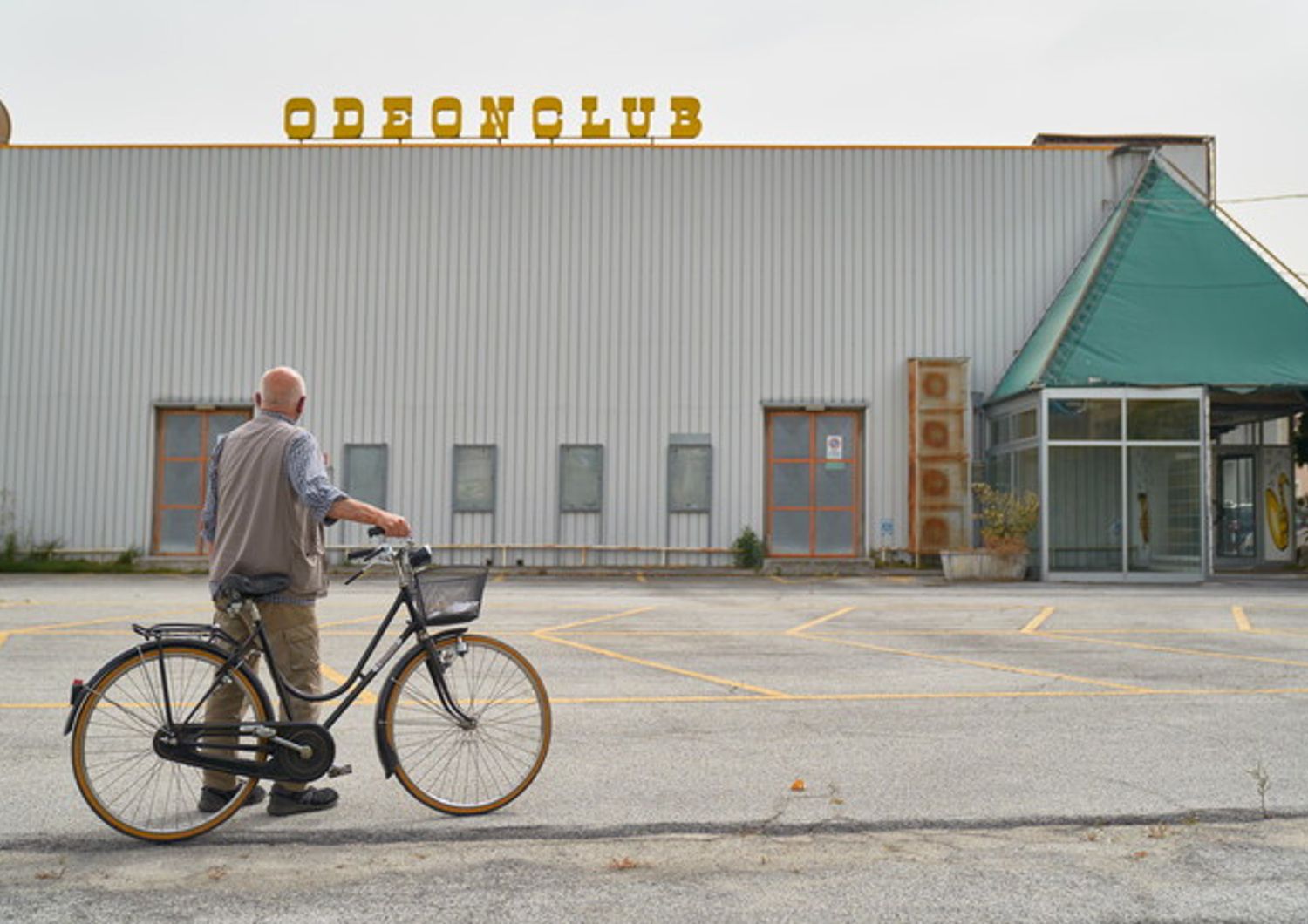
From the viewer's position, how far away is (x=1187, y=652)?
1180cm

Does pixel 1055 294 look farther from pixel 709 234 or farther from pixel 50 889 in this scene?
pixel 50 889

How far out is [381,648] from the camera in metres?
12.1

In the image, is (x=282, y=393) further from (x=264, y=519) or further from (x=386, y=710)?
(x=386, y=710)

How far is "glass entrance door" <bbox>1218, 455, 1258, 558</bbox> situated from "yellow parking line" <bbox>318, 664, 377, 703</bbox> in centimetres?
2395

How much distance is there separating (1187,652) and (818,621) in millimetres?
4435

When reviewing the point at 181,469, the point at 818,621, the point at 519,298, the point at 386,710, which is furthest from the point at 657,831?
the point at 181,469

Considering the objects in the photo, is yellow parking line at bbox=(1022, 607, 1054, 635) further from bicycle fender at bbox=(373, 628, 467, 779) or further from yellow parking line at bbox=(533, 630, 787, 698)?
bicycle fender at bbox=(373, 628, 467, 779)

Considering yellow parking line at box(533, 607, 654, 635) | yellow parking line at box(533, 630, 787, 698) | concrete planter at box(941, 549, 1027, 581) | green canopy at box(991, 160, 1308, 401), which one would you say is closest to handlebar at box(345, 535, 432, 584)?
yellow parking line at box(533, 630, 787, 698)

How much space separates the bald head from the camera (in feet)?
19.2

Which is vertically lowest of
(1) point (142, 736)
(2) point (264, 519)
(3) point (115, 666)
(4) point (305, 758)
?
(4) point (305, 758)

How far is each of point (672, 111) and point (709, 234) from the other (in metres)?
3.06

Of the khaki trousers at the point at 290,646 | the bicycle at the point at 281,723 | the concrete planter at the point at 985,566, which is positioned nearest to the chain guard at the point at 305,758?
the bicycle at the point at 281,723

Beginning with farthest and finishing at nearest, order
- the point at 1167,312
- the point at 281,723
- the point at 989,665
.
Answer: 1. the point at 1167,312
2. the point at 989,665
3. the point at 281,723

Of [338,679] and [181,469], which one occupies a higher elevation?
[181,469]
